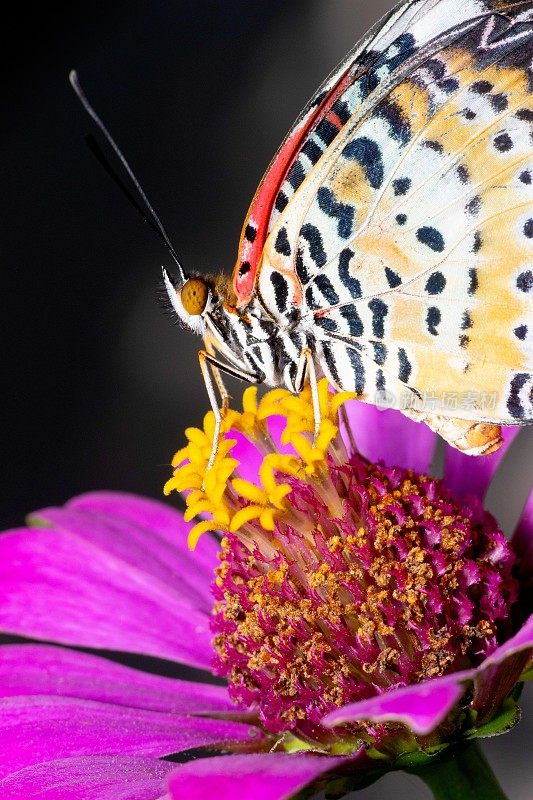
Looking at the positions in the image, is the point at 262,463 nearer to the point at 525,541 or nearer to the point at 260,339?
the point at 260,339

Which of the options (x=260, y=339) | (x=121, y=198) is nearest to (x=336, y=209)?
(x=260, y=339)

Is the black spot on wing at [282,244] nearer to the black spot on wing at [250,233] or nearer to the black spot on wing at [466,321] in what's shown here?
the black spot on wing at [250,233]

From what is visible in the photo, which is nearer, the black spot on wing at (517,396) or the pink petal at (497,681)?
the pink petal at (497,681)

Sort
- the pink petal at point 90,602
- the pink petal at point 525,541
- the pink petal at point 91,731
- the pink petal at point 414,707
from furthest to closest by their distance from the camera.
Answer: the pink petal at point 90,602 → the pink petal at point 525,541 → the pink petal at point 91,731 → the pink petal at point 414,707

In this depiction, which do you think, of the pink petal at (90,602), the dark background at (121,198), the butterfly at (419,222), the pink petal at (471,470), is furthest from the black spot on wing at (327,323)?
the dark background at (121,198)

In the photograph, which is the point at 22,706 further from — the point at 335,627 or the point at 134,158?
the point at 134,158

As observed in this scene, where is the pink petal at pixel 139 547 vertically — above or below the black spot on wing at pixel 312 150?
below

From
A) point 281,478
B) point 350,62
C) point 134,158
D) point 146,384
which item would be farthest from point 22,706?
point 134,158

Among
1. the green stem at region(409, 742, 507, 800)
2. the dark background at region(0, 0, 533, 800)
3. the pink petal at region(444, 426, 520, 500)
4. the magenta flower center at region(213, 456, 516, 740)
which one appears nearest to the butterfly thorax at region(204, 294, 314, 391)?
the magenta flower center at region(213, 456, 516, 740)
